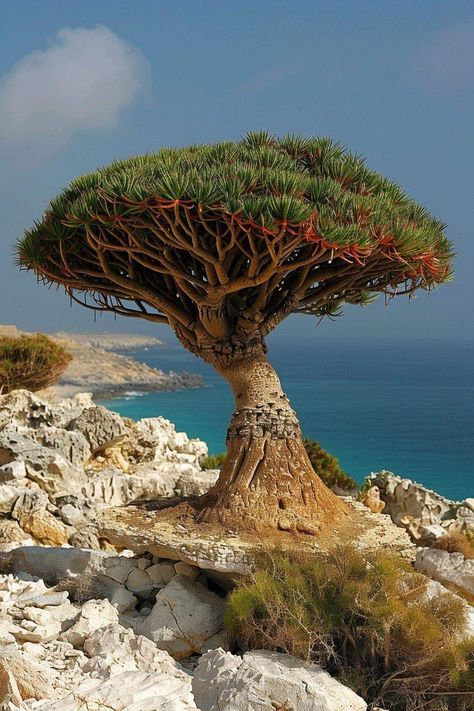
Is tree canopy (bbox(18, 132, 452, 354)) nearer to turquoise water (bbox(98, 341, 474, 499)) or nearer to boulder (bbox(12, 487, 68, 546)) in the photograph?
boulder (bbox(12, 487, 68, 546))

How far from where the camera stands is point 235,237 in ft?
24.9

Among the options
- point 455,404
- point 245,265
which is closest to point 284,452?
point 245,265

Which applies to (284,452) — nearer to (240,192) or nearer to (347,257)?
(347,257)

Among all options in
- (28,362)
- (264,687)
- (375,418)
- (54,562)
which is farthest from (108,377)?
(264,687)

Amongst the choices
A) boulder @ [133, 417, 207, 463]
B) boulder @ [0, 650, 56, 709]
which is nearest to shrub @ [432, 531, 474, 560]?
boulder @ [0, 650, 56, 709]

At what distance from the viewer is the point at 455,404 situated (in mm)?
62906

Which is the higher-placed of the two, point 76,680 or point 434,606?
point 434,606

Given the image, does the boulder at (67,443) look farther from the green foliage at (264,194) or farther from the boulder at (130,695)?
the boulder at (130,695)

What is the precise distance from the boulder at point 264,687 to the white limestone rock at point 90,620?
3.72ft

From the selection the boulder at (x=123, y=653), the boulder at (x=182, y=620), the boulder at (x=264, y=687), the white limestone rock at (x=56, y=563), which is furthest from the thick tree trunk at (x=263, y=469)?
the boulder at (x=264, y=687)

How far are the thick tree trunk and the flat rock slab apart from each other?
0.18 meters

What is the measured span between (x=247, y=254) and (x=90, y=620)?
388cm

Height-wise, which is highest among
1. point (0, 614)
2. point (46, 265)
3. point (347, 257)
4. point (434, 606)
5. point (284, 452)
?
point (347, 257)

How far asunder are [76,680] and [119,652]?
60 cm
